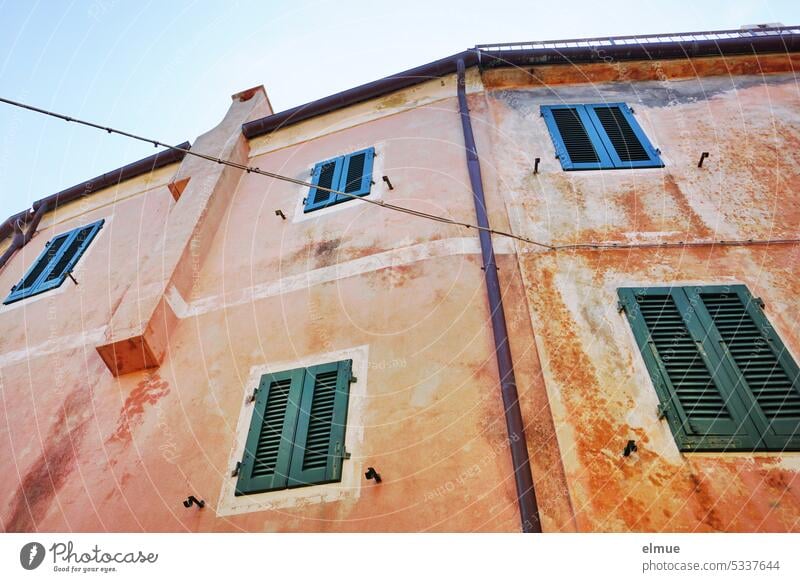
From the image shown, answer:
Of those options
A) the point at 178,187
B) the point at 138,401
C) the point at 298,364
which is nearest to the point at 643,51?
the point at 298,364

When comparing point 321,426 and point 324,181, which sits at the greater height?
point 324,181

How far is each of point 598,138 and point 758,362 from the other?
3850 mm

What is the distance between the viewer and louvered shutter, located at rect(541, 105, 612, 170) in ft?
23.0

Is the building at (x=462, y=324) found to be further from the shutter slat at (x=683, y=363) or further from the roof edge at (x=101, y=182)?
the roof edge at (x=101, y=182)

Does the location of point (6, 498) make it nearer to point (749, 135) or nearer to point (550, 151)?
point (550, 151)

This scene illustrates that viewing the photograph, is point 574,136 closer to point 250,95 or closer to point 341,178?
point 341,178

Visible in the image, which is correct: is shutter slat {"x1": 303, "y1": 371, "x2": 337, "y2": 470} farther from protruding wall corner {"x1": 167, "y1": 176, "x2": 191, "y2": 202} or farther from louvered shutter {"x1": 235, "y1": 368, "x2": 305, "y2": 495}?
protruding wall corner {"x1": 167, "y1": 176, "x2": 191, "y2": 202}

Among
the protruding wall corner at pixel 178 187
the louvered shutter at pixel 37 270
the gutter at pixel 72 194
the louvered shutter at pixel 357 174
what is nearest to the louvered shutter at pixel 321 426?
the louvered shutter at pixel 357 174

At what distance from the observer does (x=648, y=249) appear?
5.77m

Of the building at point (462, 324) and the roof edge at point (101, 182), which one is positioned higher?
the roof edge at point (101, 182)

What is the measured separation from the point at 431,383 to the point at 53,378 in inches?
212

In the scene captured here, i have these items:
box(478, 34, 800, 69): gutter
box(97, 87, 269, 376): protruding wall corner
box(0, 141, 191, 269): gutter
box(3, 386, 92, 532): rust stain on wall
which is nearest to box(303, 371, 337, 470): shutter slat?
box(97, 87, 269, 376): protruding wall corner

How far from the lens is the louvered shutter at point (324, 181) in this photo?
7.83m
